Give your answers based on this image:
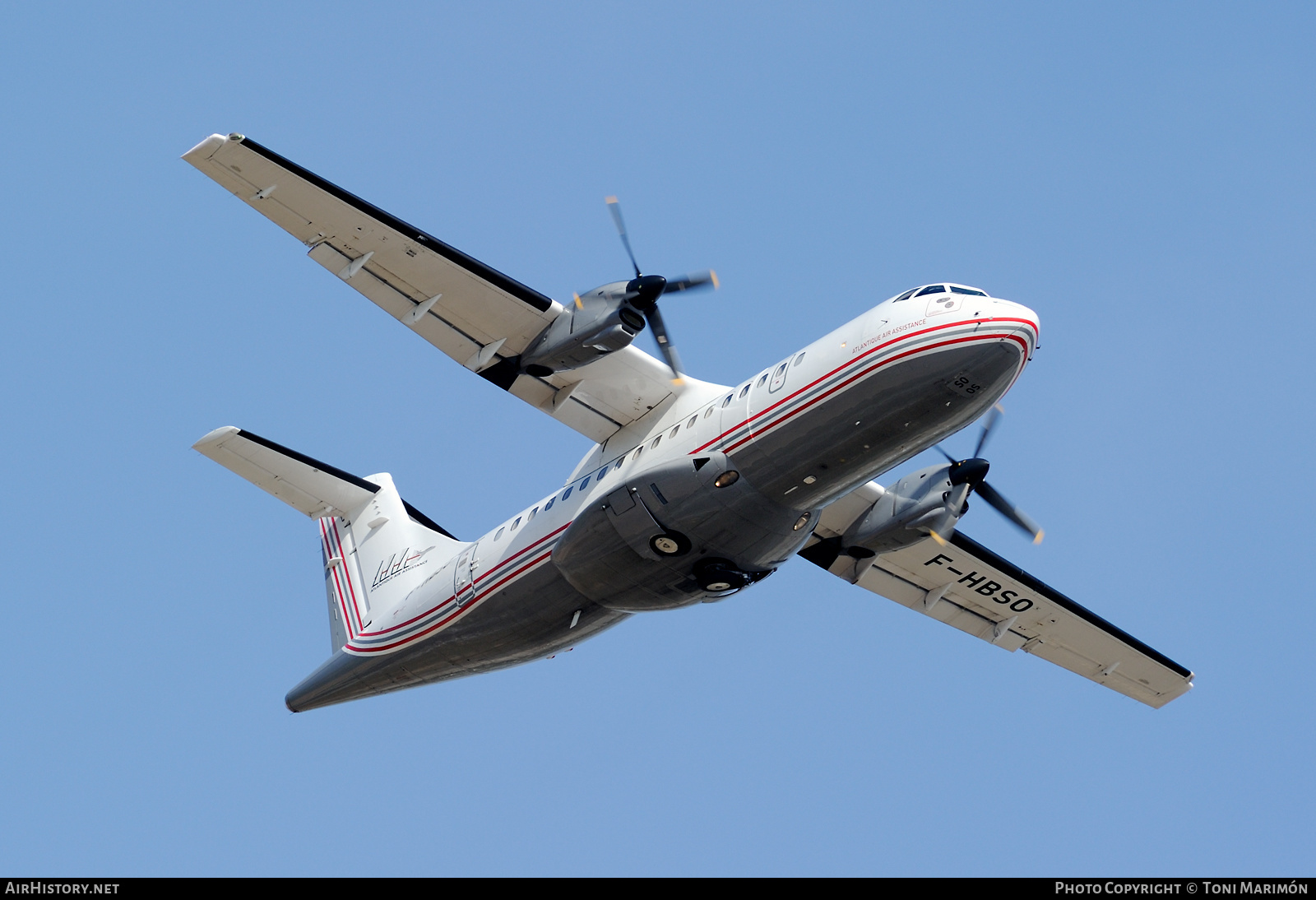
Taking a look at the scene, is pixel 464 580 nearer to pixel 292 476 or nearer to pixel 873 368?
pixel 292 476

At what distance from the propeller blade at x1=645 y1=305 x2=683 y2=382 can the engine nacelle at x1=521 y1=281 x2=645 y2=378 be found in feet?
0.57

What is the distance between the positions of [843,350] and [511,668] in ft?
21.9

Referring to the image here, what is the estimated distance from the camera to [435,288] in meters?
17.2

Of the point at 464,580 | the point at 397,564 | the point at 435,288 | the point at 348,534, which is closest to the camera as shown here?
the point at 435,288

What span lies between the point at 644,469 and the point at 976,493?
14.4 ft

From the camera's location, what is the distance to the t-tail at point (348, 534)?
1934 centimetres

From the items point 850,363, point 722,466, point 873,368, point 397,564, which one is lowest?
point 722,466

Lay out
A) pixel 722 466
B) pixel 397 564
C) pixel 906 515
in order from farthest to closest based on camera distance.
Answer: pixel 397 564
pixel 906 515
pixel 722 466

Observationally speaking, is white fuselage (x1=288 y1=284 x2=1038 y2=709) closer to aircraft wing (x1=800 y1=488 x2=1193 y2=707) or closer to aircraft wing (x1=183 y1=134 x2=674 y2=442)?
aircraft wing (x1=183 y1=134 x2=674 y2=442)

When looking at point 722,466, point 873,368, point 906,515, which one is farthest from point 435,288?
point 906,515

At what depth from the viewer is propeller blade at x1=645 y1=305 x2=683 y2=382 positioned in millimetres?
16578

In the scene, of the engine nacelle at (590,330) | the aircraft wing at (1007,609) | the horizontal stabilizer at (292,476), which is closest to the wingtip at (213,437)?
the horizontal stabilizer at (292,476)

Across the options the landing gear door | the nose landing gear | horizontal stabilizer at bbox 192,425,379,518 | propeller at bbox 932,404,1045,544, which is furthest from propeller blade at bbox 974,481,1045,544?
horizontal stabilizer at bbox 192,425,379,518
